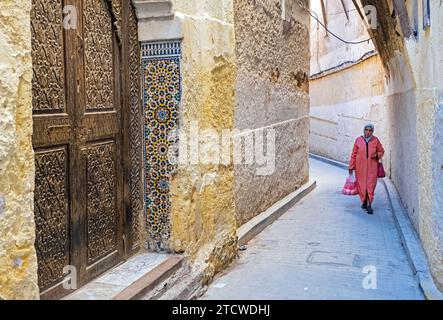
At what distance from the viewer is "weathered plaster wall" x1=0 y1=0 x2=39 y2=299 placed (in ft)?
7.68

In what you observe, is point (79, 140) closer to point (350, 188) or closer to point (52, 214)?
point (52, 214)

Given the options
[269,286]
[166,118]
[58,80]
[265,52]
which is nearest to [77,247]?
[58,80]

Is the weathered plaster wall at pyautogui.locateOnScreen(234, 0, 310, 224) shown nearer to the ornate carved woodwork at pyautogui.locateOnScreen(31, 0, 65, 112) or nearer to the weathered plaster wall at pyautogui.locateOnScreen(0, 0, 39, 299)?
the ornate carved woodwork at pyautogui.locateOnScreen(31, 0, 65, 112)

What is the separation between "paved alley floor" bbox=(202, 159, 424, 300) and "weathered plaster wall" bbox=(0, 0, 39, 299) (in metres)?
2.03

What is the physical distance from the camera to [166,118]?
13.7 feet

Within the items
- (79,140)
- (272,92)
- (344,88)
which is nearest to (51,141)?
(79,140)

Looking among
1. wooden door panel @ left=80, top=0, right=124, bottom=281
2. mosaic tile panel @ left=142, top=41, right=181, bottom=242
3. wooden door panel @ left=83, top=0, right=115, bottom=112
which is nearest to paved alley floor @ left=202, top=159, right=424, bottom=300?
mosaic tile panel @ left=142, top=41, right=181, bottom=242

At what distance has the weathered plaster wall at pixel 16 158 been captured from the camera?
7.68ft

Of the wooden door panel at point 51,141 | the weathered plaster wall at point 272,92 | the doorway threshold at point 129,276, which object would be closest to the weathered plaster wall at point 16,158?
the wooden door panel at point 51,141

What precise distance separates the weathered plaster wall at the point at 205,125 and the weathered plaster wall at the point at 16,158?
176 cm

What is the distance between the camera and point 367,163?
8102 millimetres

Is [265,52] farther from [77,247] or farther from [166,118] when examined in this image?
[77,247]

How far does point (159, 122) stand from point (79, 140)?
3.06 ft
